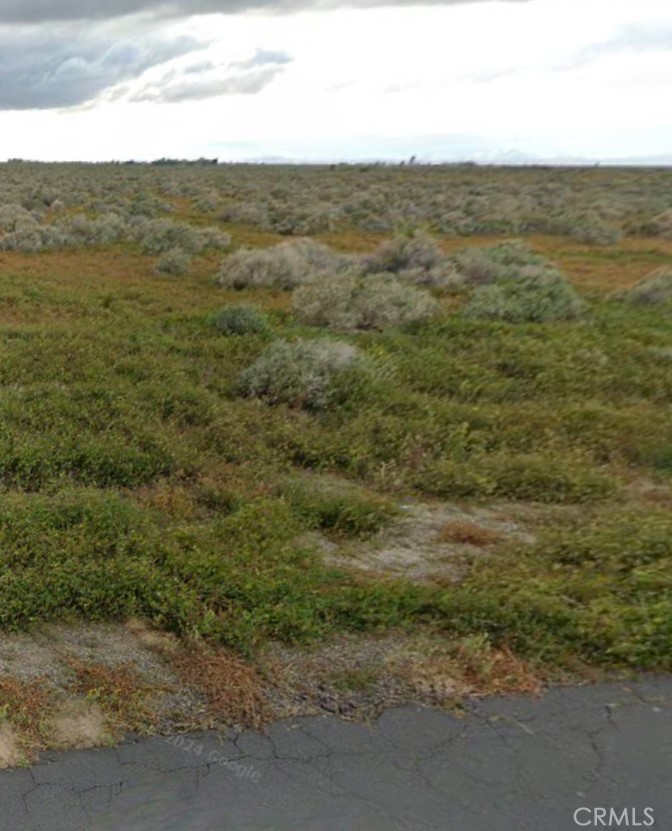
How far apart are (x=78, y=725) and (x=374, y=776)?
1.38 metres

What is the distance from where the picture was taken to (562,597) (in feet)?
13.7

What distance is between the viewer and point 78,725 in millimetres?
3197

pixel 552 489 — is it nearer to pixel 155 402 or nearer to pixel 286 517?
pixel 286 517

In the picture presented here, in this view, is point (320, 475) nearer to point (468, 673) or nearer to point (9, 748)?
point (468, 673)

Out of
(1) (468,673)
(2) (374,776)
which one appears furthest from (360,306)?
(2) (374,776)

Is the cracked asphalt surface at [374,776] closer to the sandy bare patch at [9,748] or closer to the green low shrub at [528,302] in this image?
the sandy bare patch at [9,748]

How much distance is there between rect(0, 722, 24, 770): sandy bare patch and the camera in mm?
2979

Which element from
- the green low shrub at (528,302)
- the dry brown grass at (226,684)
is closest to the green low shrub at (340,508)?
the dry brown grass at (226,684)

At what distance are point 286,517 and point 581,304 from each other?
8.48 meters

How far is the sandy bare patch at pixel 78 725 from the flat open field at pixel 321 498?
0.01m

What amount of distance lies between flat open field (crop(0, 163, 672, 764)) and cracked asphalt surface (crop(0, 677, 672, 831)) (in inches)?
6.7

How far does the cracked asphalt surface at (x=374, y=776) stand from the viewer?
2.77m

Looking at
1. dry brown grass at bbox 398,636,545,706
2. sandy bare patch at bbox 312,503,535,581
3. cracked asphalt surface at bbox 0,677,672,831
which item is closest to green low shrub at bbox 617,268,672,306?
sandy bare patch at bbox 312,503,535,581

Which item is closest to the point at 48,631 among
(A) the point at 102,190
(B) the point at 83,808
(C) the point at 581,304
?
(B) the point at 83,808
